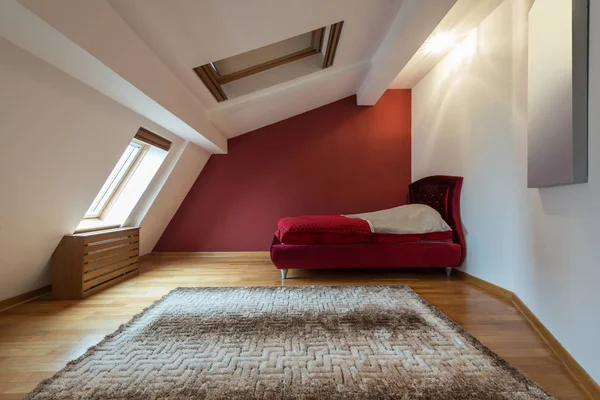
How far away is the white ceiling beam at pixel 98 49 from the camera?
136 centimetres

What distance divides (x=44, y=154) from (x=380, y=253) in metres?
2.97

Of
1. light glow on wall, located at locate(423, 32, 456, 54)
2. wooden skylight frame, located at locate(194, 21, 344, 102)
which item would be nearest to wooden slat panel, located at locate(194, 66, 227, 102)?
wooden skylight frame, located at locate(194, 21, 344, 102)

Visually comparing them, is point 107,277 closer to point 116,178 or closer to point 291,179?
point 116,178

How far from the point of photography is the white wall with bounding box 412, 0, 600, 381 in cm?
145

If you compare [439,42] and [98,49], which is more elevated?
[439,42]

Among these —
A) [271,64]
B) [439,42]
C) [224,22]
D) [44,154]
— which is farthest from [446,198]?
[44,154]

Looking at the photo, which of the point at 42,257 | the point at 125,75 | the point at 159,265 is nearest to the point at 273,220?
the point at 159,265

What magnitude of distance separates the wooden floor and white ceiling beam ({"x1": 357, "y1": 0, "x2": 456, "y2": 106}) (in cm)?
216

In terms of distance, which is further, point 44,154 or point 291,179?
point 291,179

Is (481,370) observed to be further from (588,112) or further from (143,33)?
(143,33)

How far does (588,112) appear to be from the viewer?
144 centimetres

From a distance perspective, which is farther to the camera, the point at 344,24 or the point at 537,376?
the point at 344,24

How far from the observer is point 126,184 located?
3852 millimetres

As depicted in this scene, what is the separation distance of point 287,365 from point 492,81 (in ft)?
9.85
